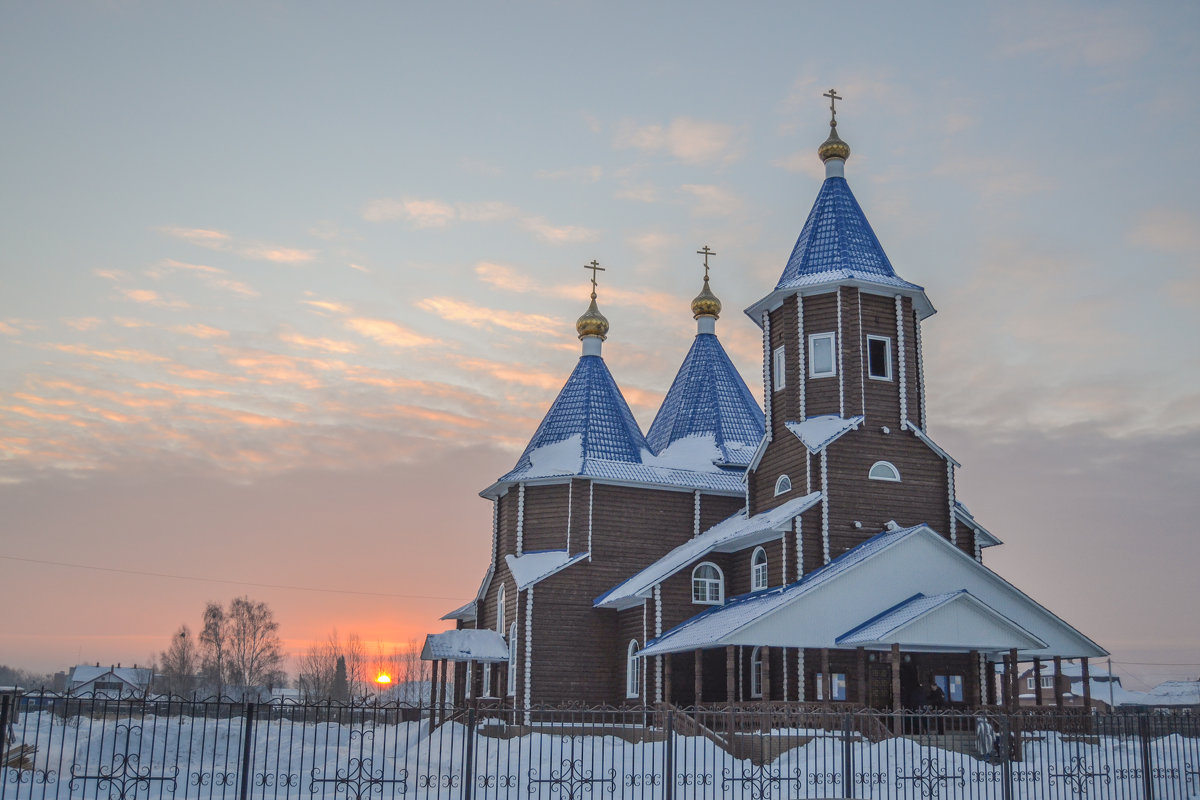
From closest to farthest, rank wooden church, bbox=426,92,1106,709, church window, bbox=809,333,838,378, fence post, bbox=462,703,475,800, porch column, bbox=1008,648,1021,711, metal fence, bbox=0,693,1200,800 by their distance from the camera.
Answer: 1. metal fence, bbox=0,693,1200,800
2. fence post, bbox=462,703,475,800
3. porch column, bbox=1008,648,1021,711
4. wooden church, bbox=426,92,1106,709
5. church window, bbox=809,333,838,378

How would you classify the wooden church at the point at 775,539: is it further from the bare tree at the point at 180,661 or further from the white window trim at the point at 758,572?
the bare tree at the point at 180,661

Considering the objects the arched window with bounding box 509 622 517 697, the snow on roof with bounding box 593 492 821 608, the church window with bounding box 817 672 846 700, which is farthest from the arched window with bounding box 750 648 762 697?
the arched window with bounding box 509 622 517 697

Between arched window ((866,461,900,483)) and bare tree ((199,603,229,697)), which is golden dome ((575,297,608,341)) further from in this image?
bare tree ((199,603,229,697))

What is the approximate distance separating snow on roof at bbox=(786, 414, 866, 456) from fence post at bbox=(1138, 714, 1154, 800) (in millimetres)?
9717

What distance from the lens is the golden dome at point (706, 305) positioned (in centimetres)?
3180

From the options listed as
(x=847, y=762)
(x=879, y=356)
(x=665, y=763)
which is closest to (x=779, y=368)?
(x=879, y=356)

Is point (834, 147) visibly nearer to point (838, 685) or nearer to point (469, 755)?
point (838, 685)

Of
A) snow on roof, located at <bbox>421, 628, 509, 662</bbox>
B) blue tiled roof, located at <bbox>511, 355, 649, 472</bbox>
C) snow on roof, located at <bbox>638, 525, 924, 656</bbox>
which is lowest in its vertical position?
snow on roof, located at <bbox>421, 628, 509, 662</bbox>

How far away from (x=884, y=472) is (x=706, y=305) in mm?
10304

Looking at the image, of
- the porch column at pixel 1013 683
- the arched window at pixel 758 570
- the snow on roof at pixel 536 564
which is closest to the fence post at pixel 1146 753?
the porch column at pixel 1013 683

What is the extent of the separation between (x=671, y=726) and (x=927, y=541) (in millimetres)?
10688

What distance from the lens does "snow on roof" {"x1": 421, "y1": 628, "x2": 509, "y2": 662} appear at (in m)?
26.2

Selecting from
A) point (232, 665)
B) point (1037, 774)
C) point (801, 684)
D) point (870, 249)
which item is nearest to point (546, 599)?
point (801, 684)

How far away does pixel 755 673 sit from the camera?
22812 mm
